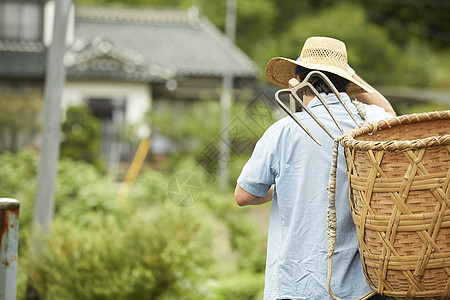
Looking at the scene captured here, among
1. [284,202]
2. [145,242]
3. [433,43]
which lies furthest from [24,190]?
[433,43]

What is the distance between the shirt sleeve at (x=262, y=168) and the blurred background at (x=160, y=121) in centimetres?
240

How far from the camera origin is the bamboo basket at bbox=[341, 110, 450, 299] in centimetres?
185

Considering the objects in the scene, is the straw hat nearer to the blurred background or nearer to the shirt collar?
the shirt collar

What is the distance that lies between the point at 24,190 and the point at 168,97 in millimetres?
11087

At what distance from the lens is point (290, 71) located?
2623 mm

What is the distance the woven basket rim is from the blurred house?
12.8m

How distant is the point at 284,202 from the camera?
7.46 feet

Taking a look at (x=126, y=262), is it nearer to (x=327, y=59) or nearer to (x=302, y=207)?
(x=302, y=207)

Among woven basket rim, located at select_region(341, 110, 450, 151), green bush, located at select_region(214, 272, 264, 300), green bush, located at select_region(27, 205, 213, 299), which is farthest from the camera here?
green bush, located at select_region(214, 272, 264, 300)

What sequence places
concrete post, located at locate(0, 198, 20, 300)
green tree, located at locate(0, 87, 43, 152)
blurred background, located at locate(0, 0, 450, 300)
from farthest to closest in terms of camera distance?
green tree, located at locate(0, 87, 43, 152)
blurred background, located at locate(0, 0, 450, 300)
concrete post, located at locate(0, 198, 20, 300)

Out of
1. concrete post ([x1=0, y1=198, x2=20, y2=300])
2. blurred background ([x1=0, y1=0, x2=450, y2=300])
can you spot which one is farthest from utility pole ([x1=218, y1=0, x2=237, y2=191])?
concrete post ([x1=0, y1=198, x2=20, y2=300])

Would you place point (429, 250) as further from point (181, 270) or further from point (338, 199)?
point (181, 270)

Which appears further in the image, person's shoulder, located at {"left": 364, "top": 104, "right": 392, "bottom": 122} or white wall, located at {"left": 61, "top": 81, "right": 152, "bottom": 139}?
white wall, located at {"left": 61, "top": 81, "right": 152, "bottom": 139}

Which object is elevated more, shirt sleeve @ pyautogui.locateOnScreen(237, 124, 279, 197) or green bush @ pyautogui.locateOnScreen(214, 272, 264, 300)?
shirt sleeve @ pyautogui.locateOnScreen(237, 124, 279, 197)
